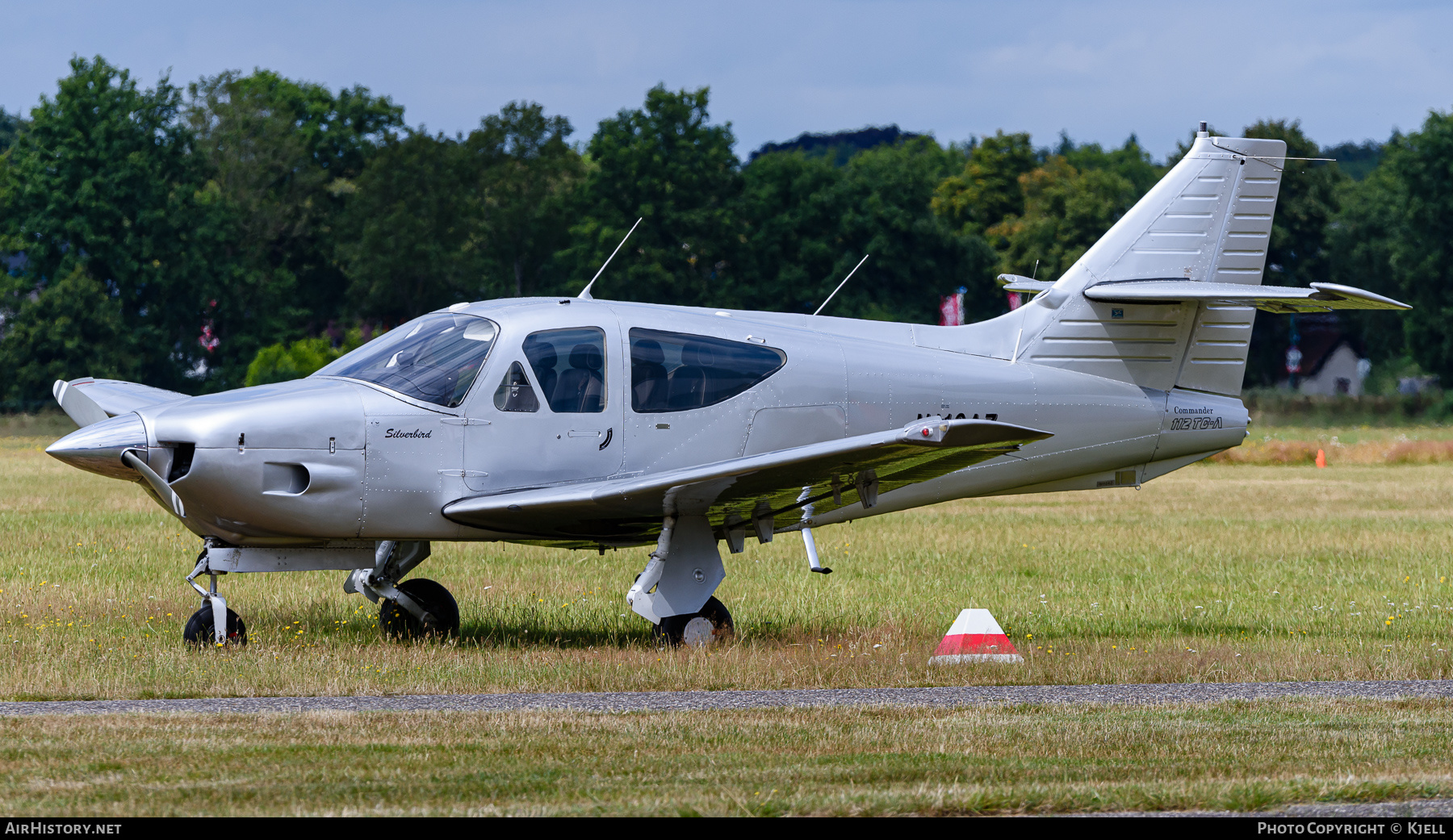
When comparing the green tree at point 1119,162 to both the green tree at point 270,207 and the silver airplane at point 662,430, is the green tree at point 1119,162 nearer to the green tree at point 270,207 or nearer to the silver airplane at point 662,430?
the green tree at point 270,207

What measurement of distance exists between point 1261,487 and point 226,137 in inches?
2648

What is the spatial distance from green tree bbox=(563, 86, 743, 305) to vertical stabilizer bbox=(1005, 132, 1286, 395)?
6141 centimetres

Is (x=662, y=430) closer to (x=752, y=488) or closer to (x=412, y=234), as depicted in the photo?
(x=752, y=488)

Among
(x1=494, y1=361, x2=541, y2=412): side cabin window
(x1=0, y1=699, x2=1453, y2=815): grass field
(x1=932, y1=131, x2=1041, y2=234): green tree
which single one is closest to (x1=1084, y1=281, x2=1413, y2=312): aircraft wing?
(x1=0, y1=699, x2=1453, y2=815): grass field

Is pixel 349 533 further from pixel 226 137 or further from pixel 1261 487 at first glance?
pixel 226 137

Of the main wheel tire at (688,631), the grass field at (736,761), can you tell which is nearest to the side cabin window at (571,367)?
the main wheel tire at (688,631)

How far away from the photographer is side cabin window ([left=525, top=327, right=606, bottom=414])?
37.4ft

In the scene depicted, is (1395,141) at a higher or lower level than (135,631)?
higher

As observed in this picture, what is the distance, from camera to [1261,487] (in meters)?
32.0

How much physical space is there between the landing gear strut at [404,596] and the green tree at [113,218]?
62956 mm

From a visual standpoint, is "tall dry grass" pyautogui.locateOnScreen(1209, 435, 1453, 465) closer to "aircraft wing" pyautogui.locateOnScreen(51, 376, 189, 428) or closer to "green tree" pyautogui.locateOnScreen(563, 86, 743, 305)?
"aircraft wing" pyautogui.locateOnScreen(51, 376, 189, 428)

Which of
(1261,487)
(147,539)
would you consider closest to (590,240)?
(1261,487)

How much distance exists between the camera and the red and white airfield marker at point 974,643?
10.9 m

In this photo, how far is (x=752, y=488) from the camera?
35.9ft
